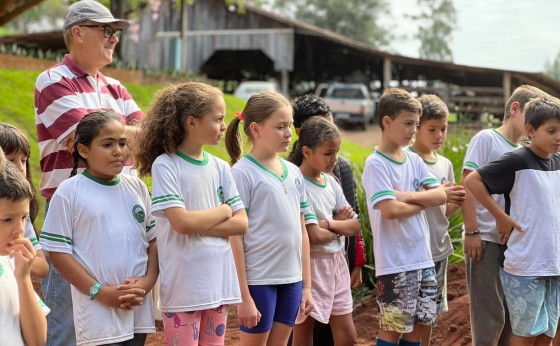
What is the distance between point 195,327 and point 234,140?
1.25 meters

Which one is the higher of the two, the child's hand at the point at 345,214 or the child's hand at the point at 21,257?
the child's hand at the point at 21,257

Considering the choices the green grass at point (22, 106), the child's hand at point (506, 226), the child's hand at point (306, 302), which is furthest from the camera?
the green grass at point (22, 106)

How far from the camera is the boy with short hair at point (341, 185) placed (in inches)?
206

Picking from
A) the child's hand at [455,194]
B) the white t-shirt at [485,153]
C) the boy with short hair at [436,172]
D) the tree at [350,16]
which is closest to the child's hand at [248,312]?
the child's hand at [455,194]

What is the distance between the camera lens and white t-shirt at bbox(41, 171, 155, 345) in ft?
11.6

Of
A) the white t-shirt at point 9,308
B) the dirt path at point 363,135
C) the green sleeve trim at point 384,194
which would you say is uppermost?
the green sleeve trim at point 384,194

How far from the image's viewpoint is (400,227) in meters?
4.72

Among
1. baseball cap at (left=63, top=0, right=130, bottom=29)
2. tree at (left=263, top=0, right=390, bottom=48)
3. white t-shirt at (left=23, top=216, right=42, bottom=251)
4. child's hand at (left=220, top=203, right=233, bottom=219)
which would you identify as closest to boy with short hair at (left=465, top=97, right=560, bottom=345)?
child's hand at (left=220, top=203, right=233, bottom=219)

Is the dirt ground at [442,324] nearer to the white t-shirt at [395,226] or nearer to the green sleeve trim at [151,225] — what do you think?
the white t-shirt at [395,226]

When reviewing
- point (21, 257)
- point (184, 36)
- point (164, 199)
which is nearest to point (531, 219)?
point (164, 199)

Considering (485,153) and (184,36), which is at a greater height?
(184,36)

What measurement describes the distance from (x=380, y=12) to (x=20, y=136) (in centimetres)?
5926

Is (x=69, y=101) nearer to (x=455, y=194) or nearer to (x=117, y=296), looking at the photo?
(x=117, y=296)

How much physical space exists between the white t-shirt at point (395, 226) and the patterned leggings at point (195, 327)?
127 centimetres
